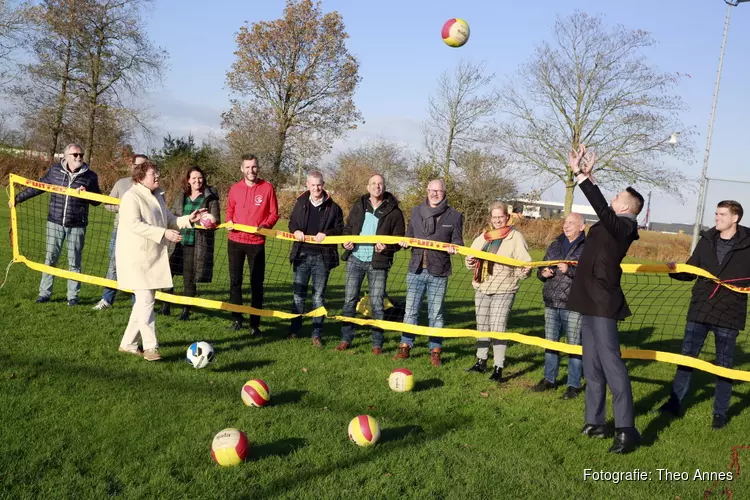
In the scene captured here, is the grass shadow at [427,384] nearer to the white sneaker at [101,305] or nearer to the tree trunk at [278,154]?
the white sneaker at [101,305]

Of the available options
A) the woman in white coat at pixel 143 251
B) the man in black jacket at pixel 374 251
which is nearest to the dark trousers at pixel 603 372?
the man in black jacket at pixel 374 251

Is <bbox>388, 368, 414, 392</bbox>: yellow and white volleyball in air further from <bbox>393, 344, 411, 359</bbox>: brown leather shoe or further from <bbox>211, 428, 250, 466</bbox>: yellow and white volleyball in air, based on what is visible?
<bbox>211, 428, 250, 466</bbox>: yellow and white volleyball in air

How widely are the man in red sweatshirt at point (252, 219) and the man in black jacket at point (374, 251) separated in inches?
44.6

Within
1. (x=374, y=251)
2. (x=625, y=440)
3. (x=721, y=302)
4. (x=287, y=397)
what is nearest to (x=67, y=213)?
(x=374, y=251)

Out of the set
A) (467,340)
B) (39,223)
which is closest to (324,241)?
(467,340)

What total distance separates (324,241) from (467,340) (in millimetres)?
2837

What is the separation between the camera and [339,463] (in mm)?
4594

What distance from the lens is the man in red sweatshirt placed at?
8.09 meters

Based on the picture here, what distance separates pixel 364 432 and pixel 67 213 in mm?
5931

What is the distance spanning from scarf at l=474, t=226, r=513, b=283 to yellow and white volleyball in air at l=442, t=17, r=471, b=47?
346 cm

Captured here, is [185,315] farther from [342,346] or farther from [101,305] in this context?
[342,346]

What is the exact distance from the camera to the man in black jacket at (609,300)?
16.9 ft

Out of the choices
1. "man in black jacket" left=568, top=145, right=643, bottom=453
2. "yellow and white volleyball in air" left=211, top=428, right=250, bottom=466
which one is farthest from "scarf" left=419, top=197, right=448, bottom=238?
"yellow and white volleyball in air" left=211, top=428, right=250, bottom=466

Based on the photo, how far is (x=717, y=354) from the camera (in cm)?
641
